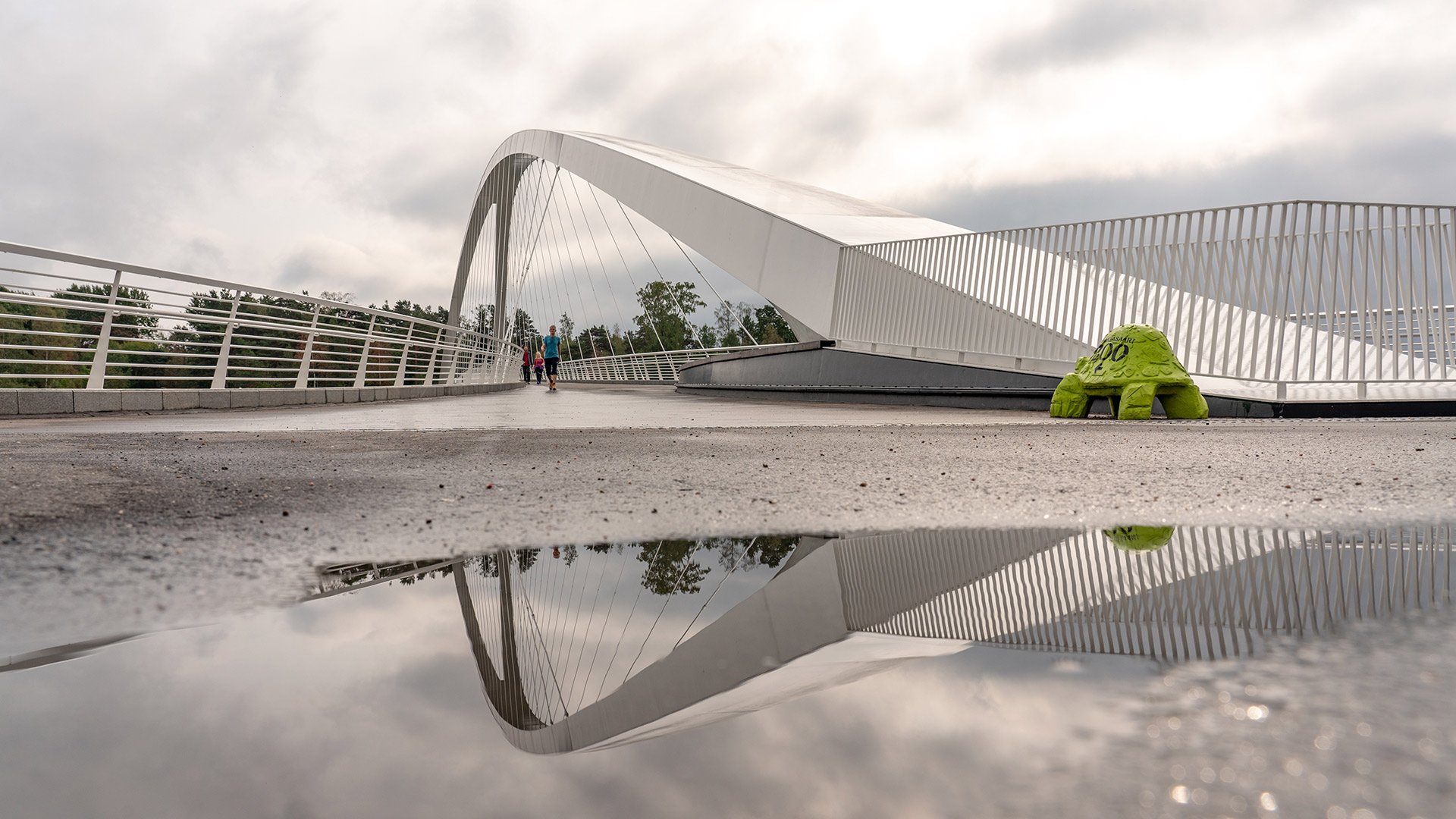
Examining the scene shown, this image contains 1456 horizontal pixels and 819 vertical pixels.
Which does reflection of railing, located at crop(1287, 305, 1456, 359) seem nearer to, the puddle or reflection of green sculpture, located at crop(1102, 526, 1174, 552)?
reflection of green sculpture, located at crop(1102, 526, 1174, 552)

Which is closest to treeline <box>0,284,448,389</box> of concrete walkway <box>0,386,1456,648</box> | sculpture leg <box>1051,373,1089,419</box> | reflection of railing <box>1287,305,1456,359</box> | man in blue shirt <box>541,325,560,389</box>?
concrete walkway <box>0,386,1456,648</box>

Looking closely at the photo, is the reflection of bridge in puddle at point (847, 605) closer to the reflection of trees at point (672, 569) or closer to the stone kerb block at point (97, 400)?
the reflection of trees at point (672, 569)

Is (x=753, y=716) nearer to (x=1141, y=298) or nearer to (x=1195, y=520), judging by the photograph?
(x=1195, y=520)

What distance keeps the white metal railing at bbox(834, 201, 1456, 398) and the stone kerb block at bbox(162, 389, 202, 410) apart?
10.5m

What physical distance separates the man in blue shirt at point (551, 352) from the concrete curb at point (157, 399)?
10545mm

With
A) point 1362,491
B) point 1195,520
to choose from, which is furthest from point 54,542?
point 1362,491

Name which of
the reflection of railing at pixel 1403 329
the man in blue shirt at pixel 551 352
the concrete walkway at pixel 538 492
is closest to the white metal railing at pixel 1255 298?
the reflection of railing at pixel 1403 329

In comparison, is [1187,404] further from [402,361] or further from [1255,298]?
[402,361]

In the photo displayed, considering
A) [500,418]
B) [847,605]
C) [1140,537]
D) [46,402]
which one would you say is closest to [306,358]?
[46,402]

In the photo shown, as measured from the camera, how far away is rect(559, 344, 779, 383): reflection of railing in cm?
3156

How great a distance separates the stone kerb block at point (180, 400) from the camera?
10477 mm

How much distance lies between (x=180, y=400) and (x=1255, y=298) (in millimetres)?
12768

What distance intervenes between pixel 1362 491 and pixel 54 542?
4358mm

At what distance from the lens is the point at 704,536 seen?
2.66 meters
